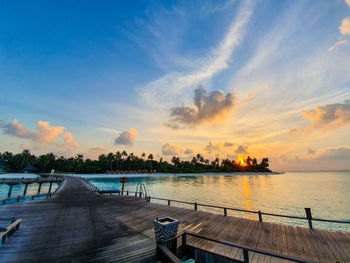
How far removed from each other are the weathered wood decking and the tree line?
421 ft

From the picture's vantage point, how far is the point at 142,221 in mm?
10852

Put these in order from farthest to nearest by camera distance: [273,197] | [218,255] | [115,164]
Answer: [115,164], [273,197], [218,255]

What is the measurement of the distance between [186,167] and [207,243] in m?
160

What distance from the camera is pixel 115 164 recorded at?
455ft

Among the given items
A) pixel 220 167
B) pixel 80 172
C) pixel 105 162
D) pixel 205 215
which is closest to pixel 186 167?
pixel 220 167

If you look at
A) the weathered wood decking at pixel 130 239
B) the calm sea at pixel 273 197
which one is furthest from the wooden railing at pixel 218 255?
the calm sea at pixel 273 197

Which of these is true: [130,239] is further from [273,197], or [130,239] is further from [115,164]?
[115,164]

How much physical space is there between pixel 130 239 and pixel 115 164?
142 metres

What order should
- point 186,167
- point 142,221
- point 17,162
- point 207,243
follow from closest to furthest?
1. point 207,243
2. point 142,221
3. point 17,162
4. point 186,167

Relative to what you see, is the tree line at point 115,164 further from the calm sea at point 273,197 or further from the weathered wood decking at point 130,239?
the weathered wood decking at point 130,239

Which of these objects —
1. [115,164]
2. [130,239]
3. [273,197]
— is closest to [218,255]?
[130,239]

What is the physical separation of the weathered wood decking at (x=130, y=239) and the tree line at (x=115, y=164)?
12845 cm

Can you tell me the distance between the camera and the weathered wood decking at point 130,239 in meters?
6.43

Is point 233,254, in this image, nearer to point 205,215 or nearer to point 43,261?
point 205,215
